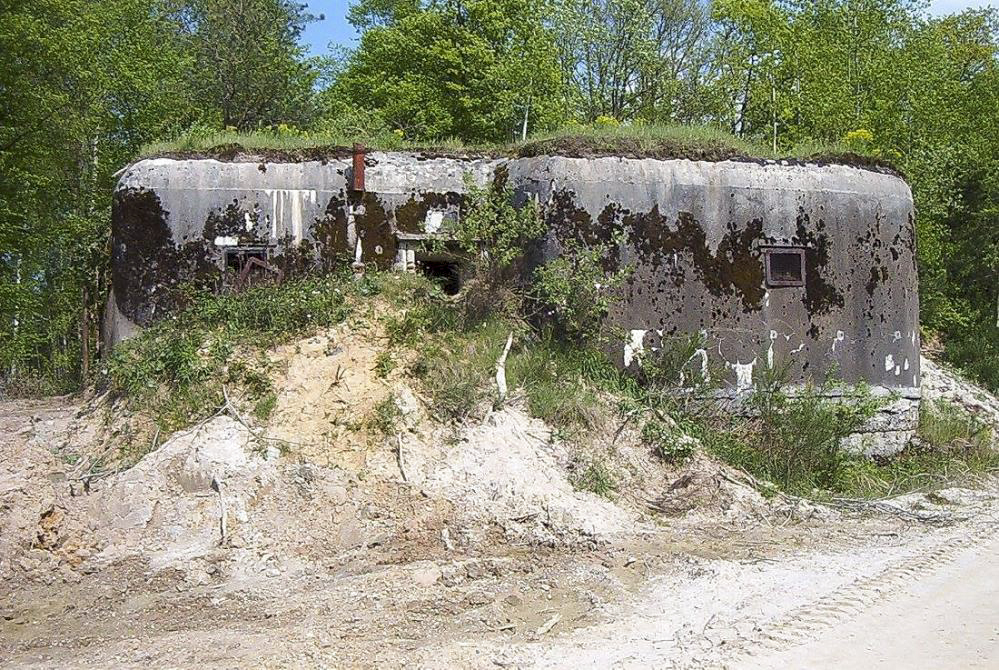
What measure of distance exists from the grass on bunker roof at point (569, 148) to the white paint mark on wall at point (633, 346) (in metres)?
1.94

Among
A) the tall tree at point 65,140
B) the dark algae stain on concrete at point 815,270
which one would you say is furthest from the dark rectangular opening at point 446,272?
the tall tree at point 65,140

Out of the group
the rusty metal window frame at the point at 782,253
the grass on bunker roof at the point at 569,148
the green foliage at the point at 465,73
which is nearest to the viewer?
the grass on bunker roof at the point at 569,148

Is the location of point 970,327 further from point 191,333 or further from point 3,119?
point 3,119

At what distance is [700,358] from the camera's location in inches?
374

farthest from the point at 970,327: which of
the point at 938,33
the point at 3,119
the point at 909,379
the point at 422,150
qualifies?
the point at 3,119

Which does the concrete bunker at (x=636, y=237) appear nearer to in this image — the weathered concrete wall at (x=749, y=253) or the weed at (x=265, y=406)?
the weathered concrete wall at (x=749, y=253)

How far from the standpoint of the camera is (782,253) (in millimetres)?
9891

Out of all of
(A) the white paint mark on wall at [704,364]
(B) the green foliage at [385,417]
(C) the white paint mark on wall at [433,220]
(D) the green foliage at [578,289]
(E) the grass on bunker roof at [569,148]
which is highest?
(E) the grass on bunker roof at [569,148]

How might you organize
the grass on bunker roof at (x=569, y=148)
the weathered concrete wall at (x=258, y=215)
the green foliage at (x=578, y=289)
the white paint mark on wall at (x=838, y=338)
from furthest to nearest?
the white paint mark on wall at (x=838, y=338), the grass on bunker roof at (x=569, y=148), the weathered concrete wall at (x=258, y=215), the green foliage at (x=578, y=289)

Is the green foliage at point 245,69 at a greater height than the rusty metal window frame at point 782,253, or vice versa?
the green foliage at point 245,69

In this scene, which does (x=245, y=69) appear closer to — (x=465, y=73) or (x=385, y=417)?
(x=465, y=73)

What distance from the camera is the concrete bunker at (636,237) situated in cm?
931

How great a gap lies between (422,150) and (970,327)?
1159cm

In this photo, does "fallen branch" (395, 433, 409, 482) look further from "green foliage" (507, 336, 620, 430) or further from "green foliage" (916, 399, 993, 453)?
"green foliage" (916, 399, 993, 453)
